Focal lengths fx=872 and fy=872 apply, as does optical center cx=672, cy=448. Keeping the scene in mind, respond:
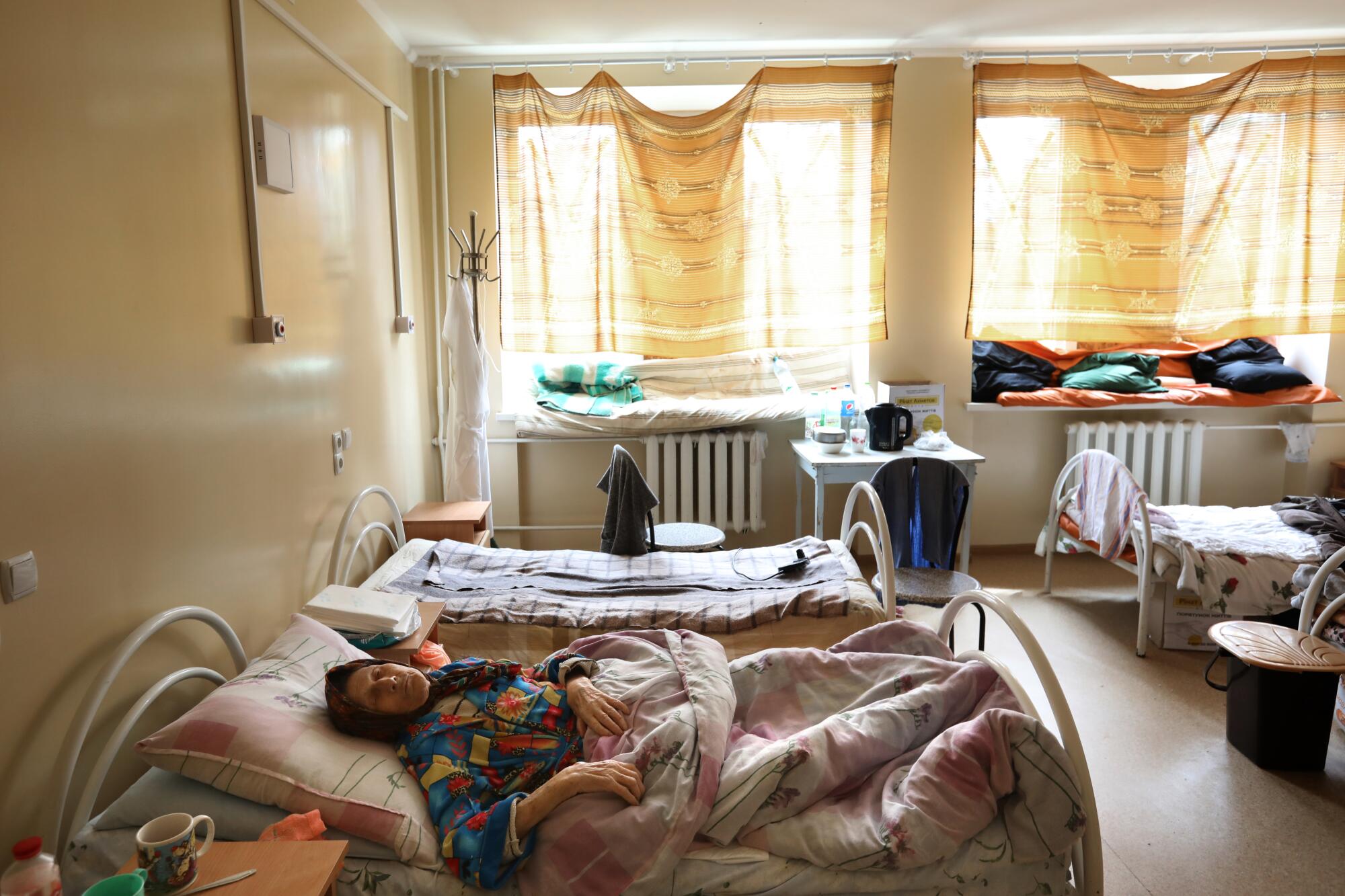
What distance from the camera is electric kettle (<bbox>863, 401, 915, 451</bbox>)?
12.7ft

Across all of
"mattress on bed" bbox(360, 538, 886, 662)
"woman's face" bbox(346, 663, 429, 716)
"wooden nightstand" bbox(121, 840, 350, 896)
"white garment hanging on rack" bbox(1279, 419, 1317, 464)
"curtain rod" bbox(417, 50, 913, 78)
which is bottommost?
"mattress on bed" bbox(360, 538, 886, 662)

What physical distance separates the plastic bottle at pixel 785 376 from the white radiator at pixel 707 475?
332 mm

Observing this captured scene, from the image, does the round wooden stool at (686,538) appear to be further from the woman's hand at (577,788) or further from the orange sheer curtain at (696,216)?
the woman's hand at (577,788)

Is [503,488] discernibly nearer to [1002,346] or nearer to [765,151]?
[765,151]

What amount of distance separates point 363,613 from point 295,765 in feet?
1.87

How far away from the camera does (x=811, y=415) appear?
419 cm

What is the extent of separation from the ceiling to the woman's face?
8.68 feet

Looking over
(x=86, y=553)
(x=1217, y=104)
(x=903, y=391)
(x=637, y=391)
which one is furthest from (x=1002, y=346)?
(x=86, y=553)

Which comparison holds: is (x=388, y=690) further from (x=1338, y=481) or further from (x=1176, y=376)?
(x=1338, y=481)

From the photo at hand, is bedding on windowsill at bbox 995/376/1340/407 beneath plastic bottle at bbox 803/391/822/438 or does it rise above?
above

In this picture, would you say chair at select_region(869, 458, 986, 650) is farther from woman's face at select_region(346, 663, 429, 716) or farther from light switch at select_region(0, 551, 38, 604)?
light switch at select_region(0, 551, 38, 604)

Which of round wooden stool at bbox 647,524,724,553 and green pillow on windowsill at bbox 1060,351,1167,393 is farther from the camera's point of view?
green pillow on windowsill at bbox 1060,351,1167,393

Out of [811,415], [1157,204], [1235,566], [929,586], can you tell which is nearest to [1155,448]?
[1157,204]

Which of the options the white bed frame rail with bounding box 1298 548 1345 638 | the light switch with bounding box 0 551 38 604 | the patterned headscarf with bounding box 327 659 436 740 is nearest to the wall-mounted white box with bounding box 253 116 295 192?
the light switch with bounding box 0 551 38 604
